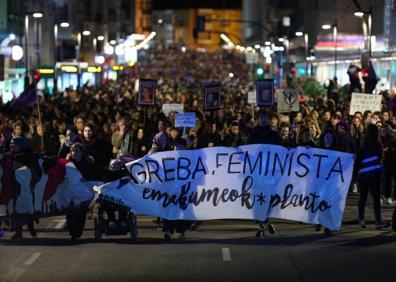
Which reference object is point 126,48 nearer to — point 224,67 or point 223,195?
point 224,67

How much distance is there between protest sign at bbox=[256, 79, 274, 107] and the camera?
2427cm

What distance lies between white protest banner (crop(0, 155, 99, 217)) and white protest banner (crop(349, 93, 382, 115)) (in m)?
11.8

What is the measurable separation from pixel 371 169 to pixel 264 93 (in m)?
9.42

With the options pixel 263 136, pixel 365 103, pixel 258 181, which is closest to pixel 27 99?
pixel 365 103

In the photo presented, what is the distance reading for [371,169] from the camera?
15.1m

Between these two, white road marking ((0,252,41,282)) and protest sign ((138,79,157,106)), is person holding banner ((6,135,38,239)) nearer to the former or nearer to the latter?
white road marking ((0,252,41,282))

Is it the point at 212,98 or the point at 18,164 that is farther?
the point at 212,98

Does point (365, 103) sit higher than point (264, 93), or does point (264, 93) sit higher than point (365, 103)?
point (264, 93)

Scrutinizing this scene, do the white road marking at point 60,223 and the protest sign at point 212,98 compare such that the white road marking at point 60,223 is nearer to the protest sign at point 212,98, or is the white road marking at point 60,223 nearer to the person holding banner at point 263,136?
the person holding banner at point 263,136

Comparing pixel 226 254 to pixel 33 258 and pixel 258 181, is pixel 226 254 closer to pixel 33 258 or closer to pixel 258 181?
pixel 258 181

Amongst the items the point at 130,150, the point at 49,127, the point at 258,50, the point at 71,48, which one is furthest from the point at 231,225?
the point at 258,50

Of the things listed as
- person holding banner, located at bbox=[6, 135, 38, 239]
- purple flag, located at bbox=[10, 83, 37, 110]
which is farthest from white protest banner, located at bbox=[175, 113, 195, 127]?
person holding banner, located at bbox=[6, 135, 38, 239]

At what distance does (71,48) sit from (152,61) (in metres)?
47.5

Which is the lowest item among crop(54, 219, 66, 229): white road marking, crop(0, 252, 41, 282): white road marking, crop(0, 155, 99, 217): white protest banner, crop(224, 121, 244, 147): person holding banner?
crop(54, 219, 66, 229): white road marking
